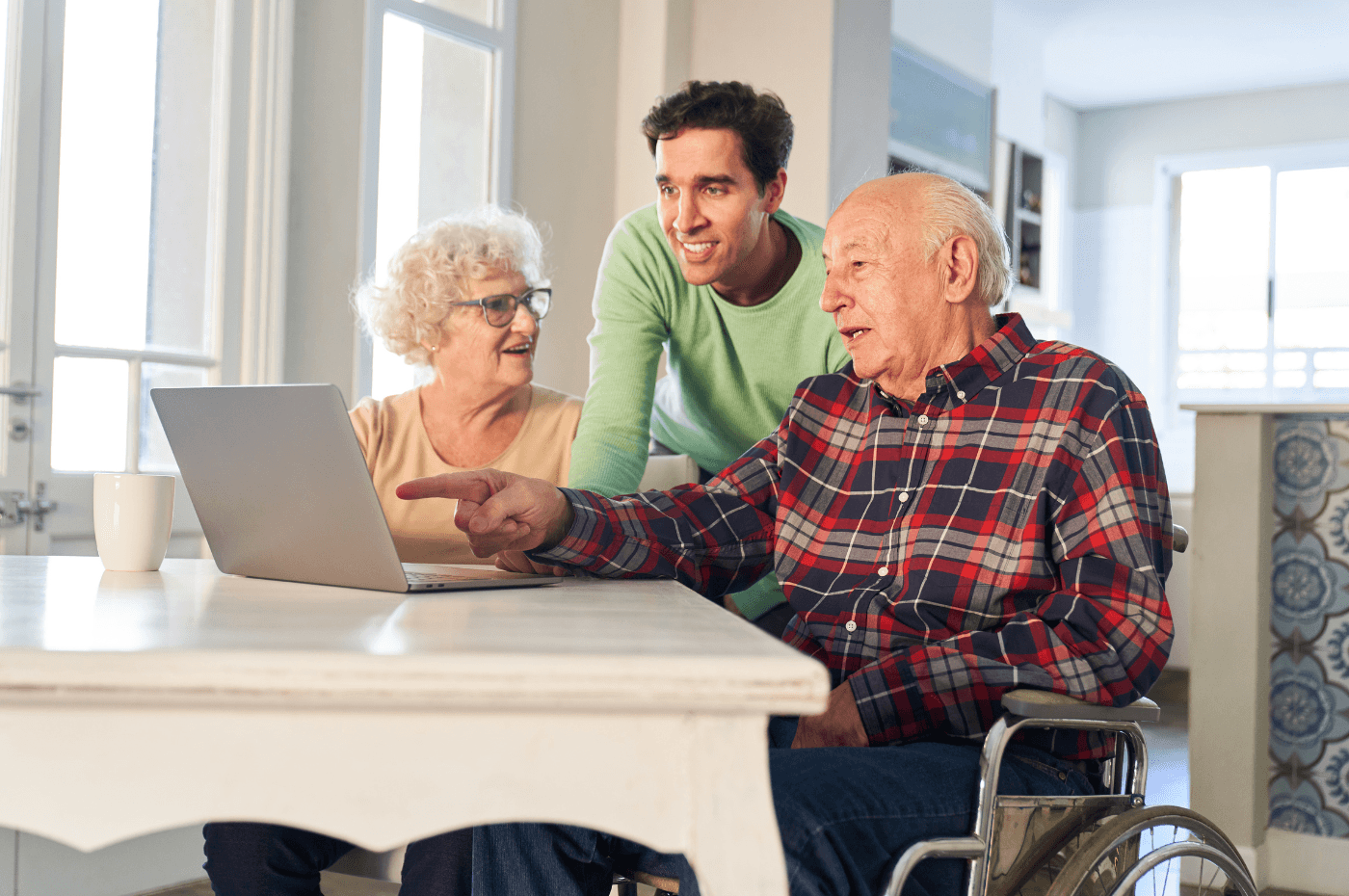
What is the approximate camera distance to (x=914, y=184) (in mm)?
1540

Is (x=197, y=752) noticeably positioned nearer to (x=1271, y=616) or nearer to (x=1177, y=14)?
(x=1271, y=616)

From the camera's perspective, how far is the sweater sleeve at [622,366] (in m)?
1.83

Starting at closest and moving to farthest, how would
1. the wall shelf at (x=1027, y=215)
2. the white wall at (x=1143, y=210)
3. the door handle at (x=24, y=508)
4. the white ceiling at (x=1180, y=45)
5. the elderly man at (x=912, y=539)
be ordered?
1. the elderly man at (x=912, y=539)
2. the door handle at (x=24, y=508)
3. the white ceiling at (x=1180, y=45)
4. the wall shelf at (x=1027, y=215)
5. the white wall at (x=1143, y=210)

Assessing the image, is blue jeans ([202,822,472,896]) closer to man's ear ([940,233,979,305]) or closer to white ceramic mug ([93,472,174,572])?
white ceramic mug ([93,472,174,572])

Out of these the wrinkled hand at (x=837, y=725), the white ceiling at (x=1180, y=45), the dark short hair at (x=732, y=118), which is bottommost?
the wrinkled hand at (x=837, y=725)

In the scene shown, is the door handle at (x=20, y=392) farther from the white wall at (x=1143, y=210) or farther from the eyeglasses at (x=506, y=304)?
the white wall at (x=1143, y=210)

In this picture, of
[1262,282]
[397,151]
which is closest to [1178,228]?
[1262,282]

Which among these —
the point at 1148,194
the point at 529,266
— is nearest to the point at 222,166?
the point at 529,266

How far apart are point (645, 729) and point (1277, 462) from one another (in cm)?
261

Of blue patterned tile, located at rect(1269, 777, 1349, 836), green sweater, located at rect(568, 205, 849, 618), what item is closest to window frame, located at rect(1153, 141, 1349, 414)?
blue patterned tile, located at rect(1269, 777, 1349, 836)

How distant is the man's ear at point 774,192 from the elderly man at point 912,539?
0.43 meters

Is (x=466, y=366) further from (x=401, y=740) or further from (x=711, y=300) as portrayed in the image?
(x=401, y=740)

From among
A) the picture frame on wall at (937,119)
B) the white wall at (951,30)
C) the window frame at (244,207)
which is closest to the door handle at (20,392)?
the window frame at (244,207)

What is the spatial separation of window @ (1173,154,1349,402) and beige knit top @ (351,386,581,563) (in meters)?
6.33
